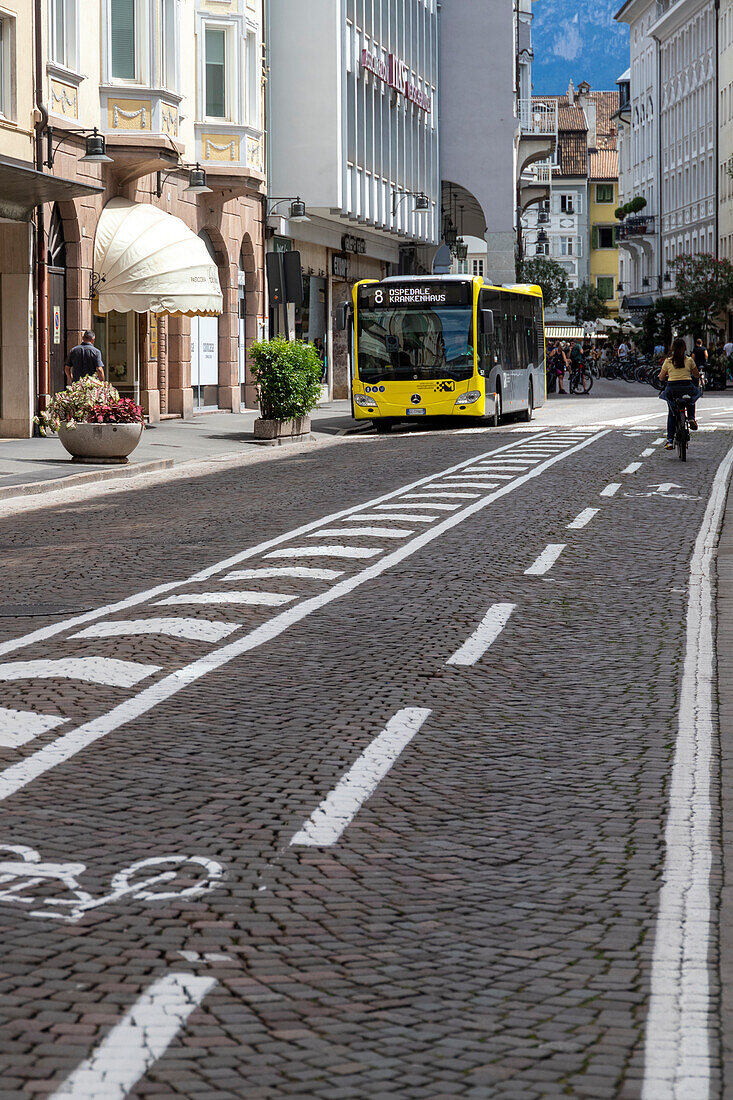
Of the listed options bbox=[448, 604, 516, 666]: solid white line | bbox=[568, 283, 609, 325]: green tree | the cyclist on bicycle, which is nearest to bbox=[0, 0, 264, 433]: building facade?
the cyclist on bicycle

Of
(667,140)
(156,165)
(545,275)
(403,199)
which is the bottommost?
(156,165)

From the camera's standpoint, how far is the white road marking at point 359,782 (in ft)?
18.6

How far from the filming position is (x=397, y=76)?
56156mm

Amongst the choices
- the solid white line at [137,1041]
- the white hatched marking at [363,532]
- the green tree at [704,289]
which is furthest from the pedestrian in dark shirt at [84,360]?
the green tree at [704,289]

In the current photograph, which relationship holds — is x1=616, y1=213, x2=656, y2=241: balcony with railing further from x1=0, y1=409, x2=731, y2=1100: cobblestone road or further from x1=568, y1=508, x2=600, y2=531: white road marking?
x1=0, y1=409, x2=731, y2=1100: cobblestone road

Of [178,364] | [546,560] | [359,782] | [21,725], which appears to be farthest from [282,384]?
[359,782]

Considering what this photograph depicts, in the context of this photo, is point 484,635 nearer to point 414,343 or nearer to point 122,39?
point 122,39

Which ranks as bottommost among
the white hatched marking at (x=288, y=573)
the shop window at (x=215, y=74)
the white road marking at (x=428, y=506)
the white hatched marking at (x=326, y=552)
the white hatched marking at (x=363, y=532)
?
the white hatched marking at (x=288, y=573)

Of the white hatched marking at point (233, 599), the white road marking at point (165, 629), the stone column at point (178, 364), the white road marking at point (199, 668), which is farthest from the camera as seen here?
the stone column at point (178, 364)

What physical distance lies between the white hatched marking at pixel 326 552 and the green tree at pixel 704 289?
65598mm

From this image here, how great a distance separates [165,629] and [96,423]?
15.1 meters

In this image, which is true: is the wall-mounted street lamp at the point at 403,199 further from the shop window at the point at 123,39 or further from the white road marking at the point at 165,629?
the white road marking at the point at 165,629

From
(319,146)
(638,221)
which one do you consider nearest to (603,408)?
(319,146)

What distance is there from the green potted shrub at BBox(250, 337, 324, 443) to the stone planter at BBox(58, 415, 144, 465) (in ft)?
23.6
